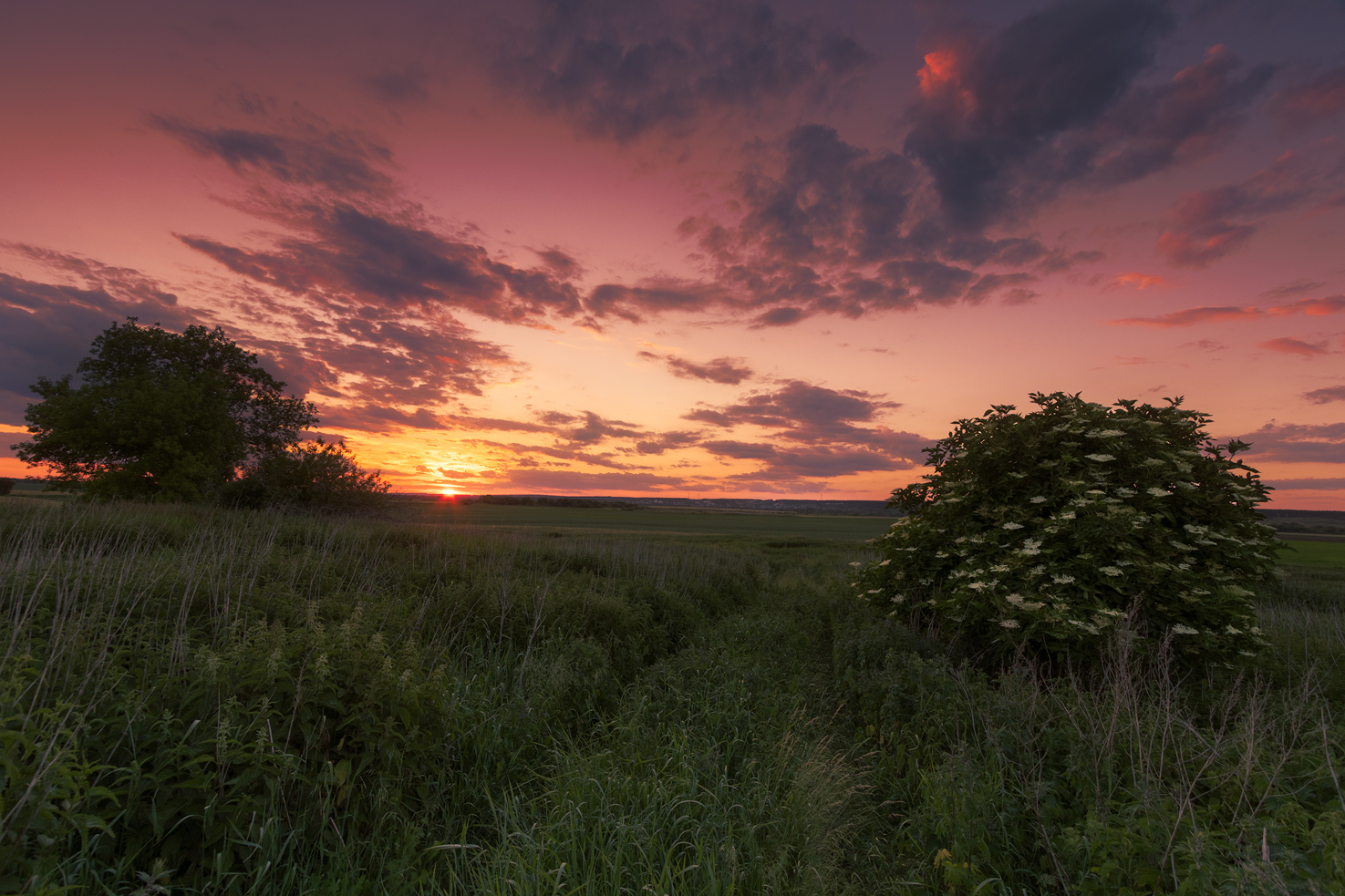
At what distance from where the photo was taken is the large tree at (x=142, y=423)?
83.8ft

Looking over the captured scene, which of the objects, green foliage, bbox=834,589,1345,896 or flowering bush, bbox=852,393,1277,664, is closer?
green foliage, bbox=834,589,1345,896

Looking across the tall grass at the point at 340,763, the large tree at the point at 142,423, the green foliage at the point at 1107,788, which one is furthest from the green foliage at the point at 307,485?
the green foliage at the point at 1107,788

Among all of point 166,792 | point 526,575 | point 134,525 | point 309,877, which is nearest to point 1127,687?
point 309,877

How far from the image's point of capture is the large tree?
25.5 m

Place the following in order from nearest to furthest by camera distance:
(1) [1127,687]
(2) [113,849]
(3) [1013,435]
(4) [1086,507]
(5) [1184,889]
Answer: (5) [1184,889] < (2) [113,849] < (1) [1127,687] < (4) [1086,507] < (3) [1013,435]

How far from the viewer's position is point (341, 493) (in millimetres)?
24500

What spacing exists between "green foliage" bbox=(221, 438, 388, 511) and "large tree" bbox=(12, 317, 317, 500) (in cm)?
196

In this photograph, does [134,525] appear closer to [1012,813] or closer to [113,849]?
[113,849]

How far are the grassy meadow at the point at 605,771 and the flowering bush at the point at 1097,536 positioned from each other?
55 cm

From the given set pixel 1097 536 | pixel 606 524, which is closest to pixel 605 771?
pixel 1097 536

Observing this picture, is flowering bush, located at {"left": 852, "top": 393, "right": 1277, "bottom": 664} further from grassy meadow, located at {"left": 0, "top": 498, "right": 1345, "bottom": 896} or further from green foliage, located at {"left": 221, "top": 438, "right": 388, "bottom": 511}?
green foliage, located at {"left": 221, "top": 438, "right": 388, "bottom": 511}

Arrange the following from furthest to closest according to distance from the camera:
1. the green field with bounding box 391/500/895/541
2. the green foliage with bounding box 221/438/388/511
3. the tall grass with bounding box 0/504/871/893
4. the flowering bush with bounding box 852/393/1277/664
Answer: the green field with bounding box 391/500/895/541, the green foliage with bounding box 221/438/388/511, the flowering bush with bounding box 852/393/1277/664, the tall grass with bounding box 0/504/871/893

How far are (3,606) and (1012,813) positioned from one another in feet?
37.1

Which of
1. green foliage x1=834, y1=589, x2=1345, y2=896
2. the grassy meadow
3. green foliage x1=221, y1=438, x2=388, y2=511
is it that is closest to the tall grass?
the grassy meadow
